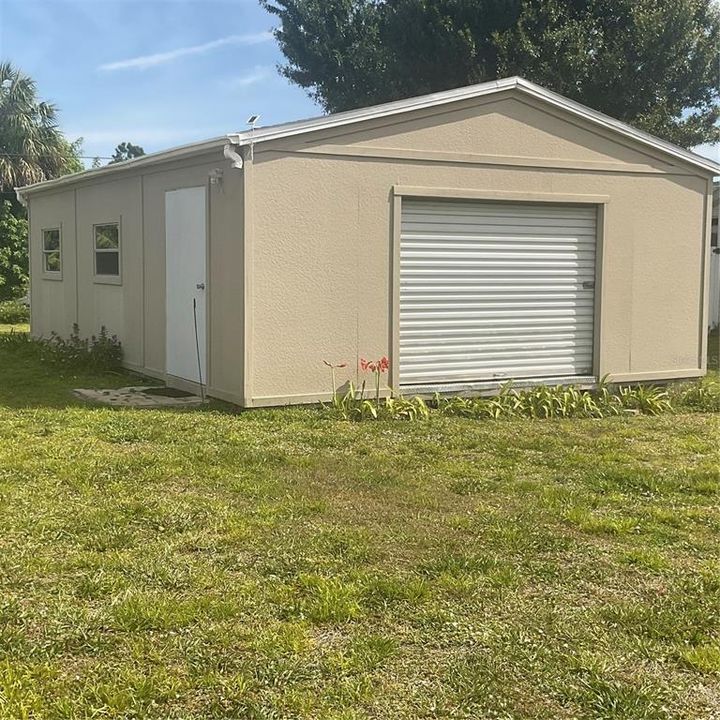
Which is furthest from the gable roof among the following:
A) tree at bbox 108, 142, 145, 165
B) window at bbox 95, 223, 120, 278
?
tree at bbox 108, 142, 145, 165

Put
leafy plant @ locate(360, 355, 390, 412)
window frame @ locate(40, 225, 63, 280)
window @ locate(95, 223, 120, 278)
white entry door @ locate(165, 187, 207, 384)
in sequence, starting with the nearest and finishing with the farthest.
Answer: leafy plant @ locate(360, 355, 390, 412) < white entry door @ locate(165, 187, 207, 384) < window @ locate(95, 223, 120, 278) < window frame @ locate(40, 225, 63, 280)

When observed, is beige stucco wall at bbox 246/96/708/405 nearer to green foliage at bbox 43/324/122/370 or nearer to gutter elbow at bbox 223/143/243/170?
gutter elbow at bbox 223/143/243/170

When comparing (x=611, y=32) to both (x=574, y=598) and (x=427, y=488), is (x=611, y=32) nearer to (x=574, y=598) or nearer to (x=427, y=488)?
(x=427, y=488)

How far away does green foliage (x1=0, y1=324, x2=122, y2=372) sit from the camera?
1072 cm

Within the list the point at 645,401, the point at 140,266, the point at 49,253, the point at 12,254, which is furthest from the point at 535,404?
the point at 12,254

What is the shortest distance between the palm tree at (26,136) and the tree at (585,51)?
925 centimetres

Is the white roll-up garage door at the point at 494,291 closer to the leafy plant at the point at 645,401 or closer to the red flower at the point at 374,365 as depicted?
the red flower at the point at 374,365

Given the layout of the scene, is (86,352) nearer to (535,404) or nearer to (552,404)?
(535,404)

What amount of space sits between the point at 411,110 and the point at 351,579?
18.5 ft

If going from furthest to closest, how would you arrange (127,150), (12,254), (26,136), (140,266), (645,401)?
(127,150), (26,136), (12,254), (140,266), (645,401)

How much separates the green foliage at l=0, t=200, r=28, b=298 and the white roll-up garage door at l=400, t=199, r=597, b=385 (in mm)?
15757

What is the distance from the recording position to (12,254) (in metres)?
21.9

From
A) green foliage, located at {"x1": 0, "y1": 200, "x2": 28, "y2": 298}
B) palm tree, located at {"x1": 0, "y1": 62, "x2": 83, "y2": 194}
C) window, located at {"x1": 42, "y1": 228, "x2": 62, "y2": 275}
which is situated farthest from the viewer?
palm tree, located at {"x1": 0, "y1": 62, "x2": 83, "y2": 194}

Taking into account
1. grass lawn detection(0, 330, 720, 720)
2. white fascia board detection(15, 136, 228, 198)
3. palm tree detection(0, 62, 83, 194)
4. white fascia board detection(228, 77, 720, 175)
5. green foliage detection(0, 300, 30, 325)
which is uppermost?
palm tree detection(0, 62, 83, 194)
